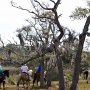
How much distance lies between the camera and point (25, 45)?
1480 inches

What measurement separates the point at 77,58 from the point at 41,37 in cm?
1129

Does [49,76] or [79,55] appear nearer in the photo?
[79,55]

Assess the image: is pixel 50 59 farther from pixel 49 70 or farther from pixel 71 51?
pixel 71 51

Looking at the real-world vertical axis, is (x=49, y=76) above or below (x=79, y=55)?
below

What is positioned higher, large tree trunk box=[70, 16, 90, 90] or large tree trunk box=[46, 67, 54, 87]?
large tree trunk box=[70, 16, 90, 90]

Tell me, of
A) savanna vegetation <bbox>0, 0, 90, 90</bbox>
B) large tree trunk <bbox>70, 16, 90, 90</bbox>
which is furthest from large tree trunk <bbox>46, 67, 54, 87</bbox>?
large tree trunk <bbox>70, 16, 90, 90</bbox>

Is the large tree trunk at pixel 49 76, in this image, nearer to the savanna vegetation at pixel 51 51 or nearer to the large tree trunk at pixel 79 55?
the savanna vegetation at pixel 51 51

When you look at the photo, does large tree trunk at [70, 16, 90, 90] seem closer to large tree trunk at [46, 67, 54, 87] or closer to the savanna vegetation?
the savanna vegetation

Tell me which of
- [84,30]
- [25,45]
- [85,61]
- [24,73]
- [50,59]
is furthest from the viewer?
[85,61]

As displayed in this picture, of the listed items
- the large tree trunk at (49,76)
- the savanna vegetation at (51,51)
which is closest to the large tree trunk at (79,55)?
the savanna vegetation at (51,51)

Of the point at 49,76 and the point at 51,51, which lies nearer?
the point at 51,51

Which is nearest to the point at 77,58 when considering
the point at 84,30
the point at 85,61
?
the point at 84,30

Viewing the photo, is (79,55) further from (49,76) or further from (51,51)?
(49,76)

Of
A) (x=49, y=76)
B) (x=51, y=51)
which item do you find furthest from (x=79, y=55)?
(x=49, y=76)
